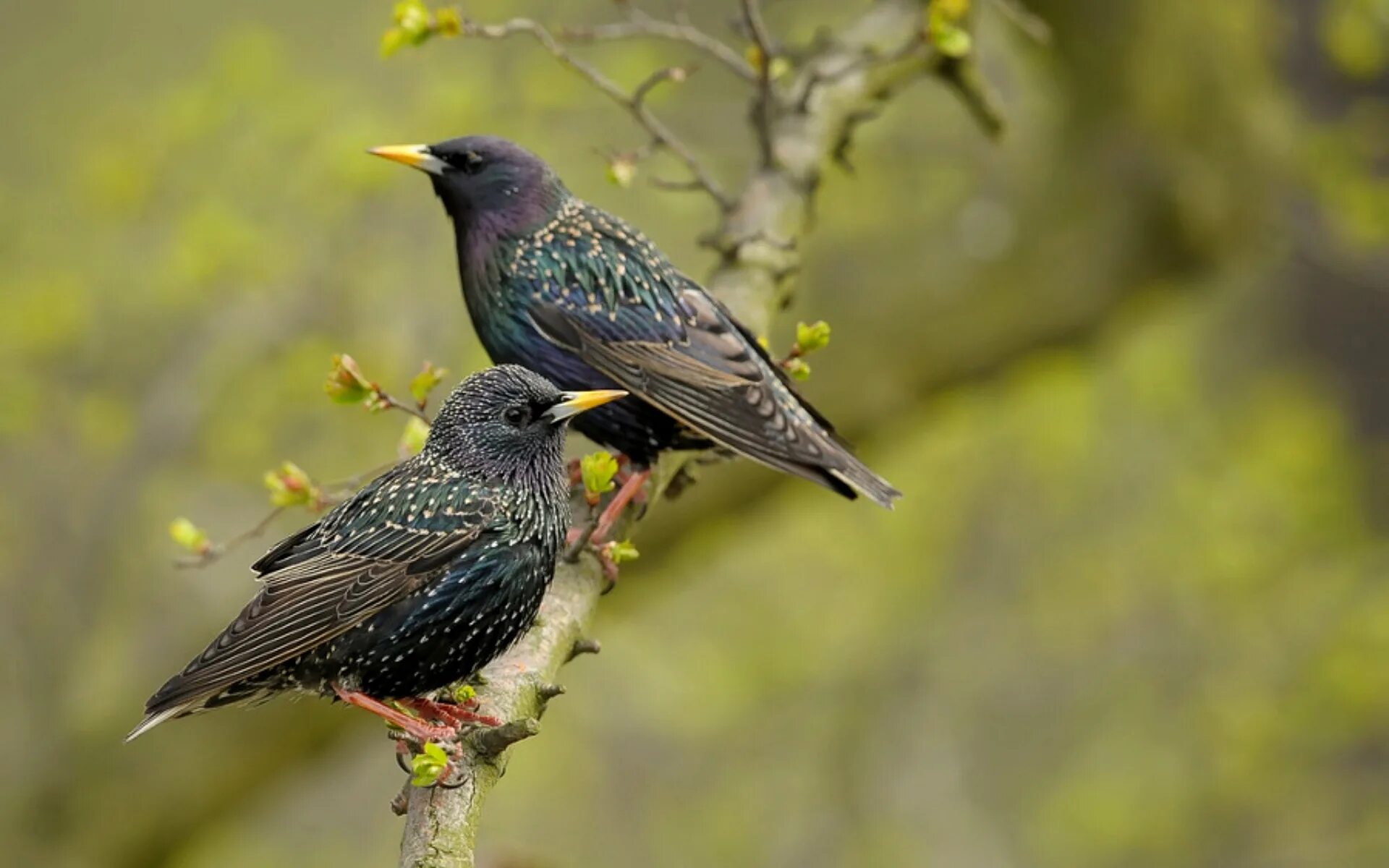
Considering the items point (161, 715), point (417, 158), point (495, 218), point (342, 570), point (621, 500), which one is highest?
point (417, 158)

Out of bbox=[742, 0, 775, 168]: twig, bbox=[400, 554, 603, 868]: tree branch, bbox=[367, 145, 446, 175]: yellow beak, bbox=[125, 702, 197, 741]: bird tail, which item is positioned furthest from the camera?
bbox=[367, 145, 446, 175]: yellow beak

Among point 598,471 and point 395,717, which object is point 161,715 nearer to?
point 395,717

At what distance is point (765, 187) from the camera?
4.69 m

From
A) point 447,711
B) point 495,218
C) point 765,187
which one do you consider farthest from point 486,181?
point 447,711

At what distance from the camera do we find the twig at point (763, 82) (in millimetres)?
4176

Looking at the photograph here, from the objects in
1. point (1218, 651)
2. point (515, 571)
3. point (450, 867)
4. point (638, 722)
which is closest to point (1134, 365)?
point (1218, 651)

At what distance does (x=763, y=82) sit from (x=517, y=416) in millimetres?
1269

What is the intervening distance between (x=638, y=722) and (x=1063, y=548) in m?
2.83

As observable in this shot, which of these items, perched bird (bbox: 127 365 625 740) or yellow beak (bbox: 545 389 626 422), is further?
yellow beak (bbox: 545 389 626 422)

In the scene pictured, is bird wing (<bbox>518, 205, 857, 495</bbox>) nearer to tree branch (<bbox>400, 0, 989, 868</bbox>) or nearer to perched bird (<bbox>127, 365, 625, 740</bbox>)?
tree branch (<bbox>400, 0, 989, 868</bbox>)

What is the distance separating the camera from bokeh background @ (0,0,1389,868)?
6.89 m

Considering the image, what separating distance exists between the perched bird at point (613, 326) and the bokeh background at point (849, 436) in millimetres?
1989

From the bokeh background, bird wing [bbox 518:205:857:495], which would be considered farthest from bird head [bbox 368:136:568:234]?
the bokeh background

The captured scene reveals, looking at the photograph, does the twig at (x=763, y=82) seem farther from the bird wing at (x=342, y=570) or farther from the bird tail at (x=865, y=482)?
the bird wing at (x=342, y=570)
